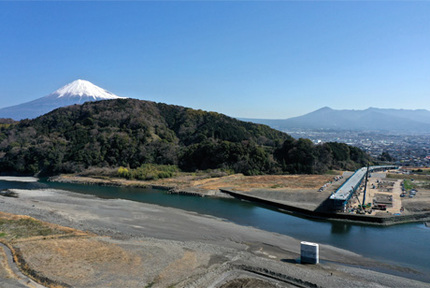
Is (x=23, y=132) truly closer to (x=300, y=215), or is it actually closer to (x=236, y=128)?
(x=236, y=128)

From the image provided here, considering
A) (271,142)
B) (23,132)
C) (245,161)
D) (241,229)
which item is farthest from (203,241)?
(23,132)

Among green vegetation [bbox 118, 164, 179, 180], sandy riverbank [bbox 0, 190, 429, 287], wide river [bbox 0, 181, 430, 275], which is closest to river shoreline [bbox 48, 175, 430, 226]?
wide river [bbox 0, 181, 430, 275]

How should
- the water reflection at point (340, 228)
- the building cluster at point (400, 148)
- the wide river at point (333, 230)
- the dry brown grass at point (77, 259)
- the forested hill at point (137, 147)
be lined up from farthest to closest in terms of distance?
the building cluster at point (400, 148) → the forested hill at point (137, 147) → the water reflection at point (340, 228) → the wide river at point (333, 230) → the dry brown grass at point (77, 259)

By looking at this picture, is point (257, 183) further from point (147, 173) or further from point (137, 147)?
point (137, 147)

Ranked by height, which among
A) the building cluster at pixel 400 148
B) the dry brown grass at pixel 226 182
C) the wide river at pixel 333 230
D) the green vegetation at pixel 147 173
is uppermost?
the building cluster at pixel 400 148

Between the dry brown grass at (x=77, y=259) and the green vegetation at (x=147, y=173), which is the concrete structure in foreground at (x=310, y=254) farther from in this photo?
the green vegetation at (x=147, y=173)

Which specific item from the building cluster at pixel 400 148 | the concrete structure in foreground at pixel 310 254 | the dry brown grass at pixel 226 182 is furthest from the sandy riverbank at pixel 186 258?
the building cluster at pixel 400 148
